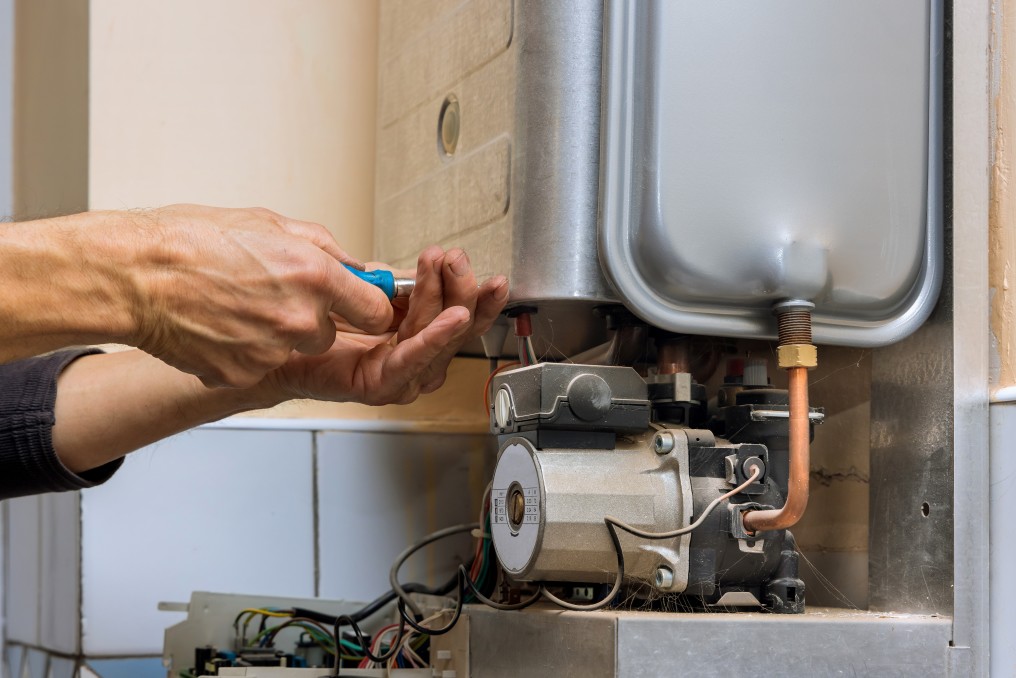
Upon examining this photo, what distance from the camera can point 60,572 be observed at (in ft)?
4.64

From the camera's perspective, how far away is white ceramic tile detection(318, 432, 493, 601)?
59.1 inches

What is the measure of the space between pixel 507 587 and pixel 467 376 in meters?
0.61

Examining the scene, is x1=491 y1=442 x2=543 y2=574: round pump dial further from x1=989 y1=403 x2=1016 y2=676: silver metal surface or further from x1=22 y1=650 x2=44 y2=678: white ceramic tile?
x1=22 y1=650 x2=44 y2=678: white ceramic tile

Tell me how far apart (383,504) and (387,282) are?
0.65 meters

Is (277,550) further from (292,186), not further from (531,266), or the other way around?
(531,266)

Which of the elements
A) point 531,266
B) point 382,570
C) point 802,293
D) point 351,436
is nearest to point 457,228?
point 531,266

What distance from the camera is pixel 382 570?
152 cm

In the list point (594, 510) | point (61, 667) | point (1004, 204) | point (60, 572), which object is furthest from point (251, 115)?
point (1004, 204)

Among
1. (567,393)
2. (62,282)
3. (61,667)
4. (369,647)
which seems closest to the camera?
(62,282)

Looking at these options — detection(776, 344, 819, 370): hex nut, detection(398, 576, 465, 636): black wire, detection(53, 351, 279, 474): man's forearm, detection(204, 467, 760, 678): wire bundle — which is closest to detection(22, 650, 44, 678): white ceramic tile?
detection(204, 467, 760, 678): wire bundle

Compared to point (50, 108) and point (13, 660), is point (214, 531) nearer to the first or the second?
point (13, 660)

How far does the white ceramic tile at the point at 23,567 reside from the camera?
4.82 ft

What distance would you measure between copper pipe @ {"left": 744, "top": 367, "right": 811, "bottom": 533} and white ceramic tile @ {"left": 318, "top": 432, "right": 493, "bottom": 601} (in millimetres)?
697

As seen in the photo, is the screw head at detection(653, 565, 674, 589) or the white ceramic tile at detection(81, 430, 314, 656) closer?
the screw head at detection(653, 565, 674, 589)
